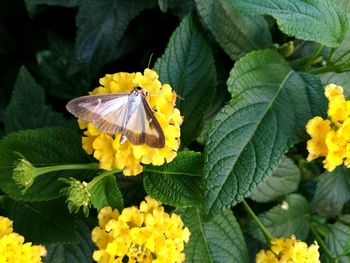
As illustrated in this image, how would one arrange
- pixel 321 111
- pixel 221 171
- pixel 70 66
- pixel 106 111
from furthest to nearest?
pixel 70 66 < pixel 321 111 < pixel 221 171 < pixel 106 111

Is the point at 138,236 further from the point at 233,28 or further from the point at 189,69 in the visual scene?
the point at 233,28

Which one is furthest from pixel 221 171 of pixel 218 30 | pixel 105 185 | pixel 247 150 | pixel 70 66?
pixel 70 66

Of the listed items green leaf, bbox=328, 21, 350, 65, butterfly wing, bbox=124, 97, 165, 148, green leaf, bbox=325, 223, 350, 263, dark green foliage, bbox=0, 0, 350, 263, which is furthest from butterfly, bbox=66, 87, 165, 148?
green leaf, bbox=325, 223, 350, 263

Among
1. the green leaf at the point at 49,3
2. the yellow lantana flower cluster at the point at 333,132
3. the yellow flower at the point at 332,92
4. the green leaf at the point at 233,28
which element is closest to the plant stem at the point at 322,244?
the yellow lantana flower cluster at the point at 333,132

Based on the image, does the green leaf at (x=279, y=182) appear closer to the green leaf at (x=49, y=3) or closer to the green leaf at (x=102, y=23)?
the green leaf at (x=102, y=23)

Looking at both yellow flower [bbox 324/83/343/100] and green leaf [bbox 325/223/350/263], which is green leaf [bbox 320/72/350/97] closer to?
yellow flower [bbox 324/83/343/100]

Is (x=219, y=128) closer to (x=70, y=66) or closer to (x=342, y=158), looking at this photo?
(x=342, y=158)
